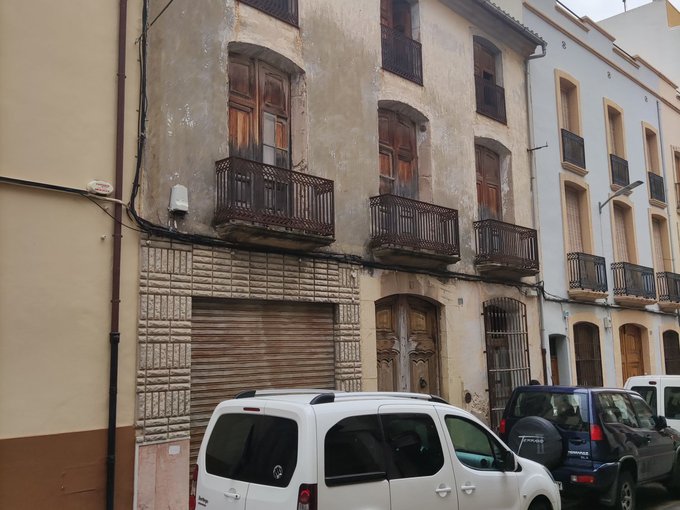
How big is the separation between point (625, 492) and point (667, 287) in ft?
49.8

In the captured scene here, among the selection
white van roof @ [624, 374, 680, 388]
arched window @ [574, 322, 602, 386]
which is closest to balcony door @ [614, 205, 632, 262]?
arched window @ [574, 322, 602, 386]

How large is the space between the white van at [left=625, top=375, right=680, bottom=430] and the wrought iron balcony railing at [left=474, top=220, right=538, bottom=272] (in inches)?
143

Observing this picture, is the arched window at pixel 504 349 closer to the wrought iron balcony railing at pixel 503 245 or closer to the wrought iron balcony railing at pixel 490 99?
the wrought iron balcony railing at pixel 503 245

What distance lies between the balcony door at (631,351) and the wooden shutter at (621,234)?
2.11 m

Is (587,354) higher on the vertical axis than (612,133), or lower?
lower

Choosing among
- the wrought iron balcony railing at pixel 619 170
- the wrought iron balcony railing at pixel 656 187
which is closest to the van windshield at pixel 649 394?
the wrought iron balcony railing at pixel 619 170

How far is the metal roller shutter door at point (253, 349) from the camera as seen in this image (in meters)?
8.93

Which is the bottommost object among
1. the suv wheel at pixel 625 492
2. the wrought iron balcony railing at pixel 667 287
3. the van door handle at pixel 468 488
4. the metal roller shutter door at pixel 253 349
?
the suv wheel at pixel 625 492

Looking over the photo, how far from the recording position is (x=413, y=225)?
39.4 ft

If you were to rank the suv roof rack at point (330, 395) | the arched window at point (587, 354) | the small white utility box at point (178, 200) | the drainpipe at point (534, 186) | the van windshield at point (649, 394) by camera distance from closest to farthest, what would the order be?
1. the suv roof rack at point (330, 395)
2. the small white utility box at point (178, 200)
3. the van windshield at point (649, 394)
4. the drainpipe at point (534, 186)
5. the arched window at point (587, 354)

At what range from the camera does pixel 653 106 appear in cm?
2327

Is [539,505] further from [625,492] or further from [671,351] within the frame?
[671,351]

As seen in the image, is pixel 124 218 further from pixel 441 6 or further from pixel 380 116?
pixel 441 6

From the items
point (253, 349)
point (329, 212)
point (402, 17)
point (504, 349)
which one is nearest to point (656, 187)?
point (504, 349)
